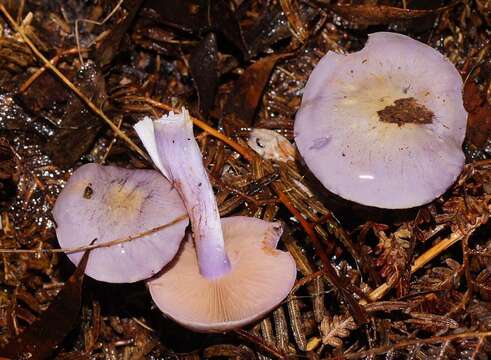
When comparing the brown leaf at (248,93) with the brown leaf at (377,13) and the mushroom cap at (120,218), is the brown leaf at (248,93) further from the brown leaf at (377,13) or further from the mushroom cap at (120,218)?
the mushroom cap at (120,218)

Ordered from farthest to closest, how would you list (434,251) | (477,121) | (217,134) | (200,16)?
(200,16) < (217,134) < (477,121) < (434,251)

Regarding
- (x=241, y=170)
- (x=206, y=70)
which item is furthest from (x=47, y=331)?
(x=206, y=70)

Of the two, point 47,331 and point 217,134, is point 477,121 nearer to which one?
point 217,134

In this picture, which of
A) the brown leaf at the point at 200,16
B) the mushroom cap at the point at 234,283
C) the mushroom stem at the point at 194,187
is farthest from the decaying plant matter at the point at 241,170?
the mushroom stem at the point at 194,187

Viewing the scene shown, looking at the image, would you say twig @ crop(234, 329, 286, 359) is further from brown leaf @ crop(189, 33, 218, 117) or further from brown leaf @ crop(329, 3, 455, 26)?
brown leaf @ crop(329, 3, 455, 26)

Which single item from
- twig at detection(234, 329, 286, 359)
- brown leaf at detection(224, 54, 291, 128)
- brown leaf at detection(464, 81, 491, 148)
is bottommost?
twig at detection(234, 329, 286, 359)

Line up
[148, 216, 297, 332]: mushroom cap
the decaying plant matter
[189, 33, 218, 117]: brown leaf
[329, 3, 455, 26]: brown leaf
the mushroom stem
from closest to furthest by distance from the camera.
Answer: [148, 216, 297, 332]: mushroom cap → the mushroom stem → the decaying plant matter → [329, 3, 455, 26]: brown leaf → [189, 33, 218, 117]: brown leaf

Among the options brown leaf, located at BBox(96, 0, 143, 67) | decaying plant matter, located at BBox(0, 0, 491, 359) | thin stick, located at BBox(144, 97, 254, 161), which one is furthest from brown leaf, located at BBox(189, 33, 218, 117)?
brown leaf, located at BBox(96, 0, 143, 67)
